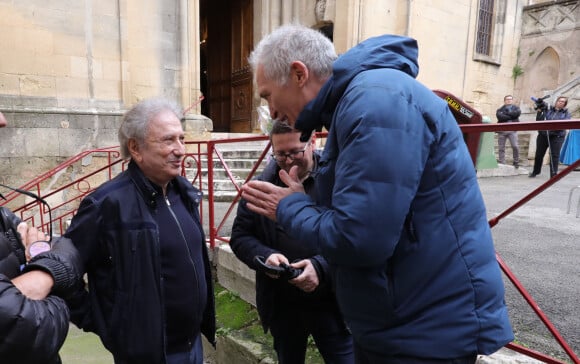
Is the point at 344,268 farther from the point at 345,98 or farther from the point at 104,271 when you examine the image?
the point at 104,271

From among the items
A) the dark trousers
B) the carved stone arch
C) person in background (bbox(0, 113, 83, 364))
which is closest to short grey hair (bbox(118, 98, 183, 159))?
person in background (bbox(0, 113, 83, 364))

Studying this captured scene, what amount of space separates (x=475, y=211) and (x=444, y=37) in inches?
482

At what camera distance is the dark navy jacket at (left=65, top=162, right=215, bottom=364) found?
5.32 ft

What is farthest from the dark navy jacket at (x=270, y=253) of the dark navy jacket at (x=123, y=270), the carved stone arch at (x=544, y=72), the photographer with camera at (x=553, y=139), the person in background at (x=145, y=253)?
the carved stone arch at (x=544, y=72)

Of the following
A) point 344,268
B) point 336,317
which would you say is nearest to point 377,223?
point 344,268

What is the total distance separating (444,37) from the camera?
11531 millimetres

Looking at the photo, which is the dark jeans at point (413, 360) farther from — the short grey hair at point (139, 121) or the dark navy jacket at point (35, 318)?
the short grey hair at point (139, 121)

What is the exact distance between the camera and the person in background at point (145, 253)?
1628 mm

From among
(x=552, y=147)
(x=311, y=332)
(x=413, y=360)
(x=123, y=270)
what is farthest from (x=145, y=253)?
(x=552, y=147)

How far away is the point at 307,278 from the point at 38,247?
3.46 ft

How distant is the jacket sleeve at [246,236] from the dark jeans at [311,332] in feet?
1.08

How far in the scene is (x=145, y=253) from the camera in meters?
1.63

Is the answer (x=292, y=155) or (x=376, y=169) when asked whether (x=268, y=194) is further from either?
(x=292, y=155)

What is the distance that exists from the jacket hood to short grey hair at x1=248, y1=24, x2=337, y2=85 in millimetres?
102
